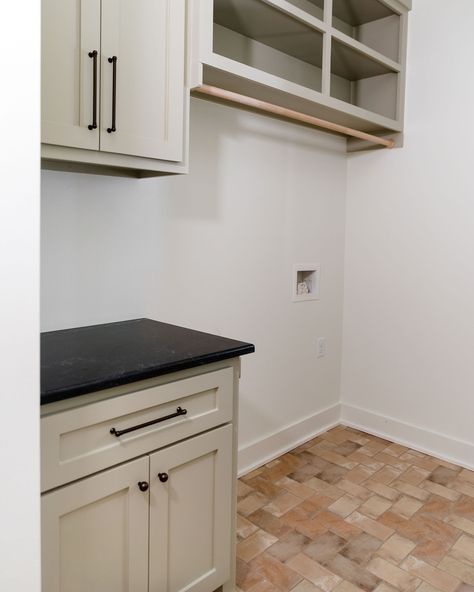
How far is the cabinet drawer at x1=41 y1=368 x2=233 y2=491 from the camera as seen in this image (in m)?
1.15

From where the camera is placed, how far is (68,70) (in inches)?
53.5

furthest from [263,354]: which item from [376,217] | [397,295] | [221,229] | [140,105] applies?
[140,105]

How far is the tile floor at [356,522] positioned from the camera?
1.76 metres

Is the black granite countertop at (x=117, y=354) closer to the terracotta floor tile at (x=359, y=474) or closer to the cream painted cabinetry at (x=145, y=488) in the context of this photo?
the cream painted cabinetry at (x=145, y=488)

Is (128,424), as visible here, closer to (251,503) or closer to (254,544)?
(254,544)

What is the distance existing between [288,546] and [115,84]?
1766mm

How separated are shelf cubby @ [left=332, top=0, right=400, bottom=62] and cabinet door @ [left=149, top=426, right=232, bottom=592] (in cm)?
229

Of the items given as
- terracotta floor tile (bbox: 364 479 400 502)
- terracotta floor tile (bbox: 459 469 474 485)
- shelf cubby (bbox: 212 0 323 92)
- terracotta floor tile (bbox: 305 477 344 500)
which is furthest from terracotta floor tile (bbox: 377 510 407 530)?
shelf cubby (bbox: 212 0 323 92)

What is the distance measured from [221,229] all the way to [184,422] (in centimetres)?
110

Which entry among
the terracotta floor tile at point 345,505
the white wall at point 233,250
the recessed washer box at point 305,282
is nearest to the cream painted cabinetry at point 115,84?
the white wall at point 233,250

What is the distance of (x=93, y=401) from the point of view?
121cm

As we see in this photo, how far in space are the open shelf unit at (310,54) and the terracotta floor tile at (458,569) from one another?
196 cm

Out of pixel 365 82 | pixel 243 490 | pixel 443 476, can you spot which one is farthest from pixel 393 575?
pixel 365 82

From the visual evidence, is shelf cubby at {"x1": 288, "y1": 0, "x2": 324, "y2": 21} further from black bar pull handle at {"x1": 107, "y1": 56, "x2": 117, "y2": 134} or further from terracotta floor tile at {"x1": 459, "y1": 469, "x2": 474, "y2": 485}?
terracotta floor tile at {"x1": 459, "y1": 469, "x2": 474, "y2": 485}
